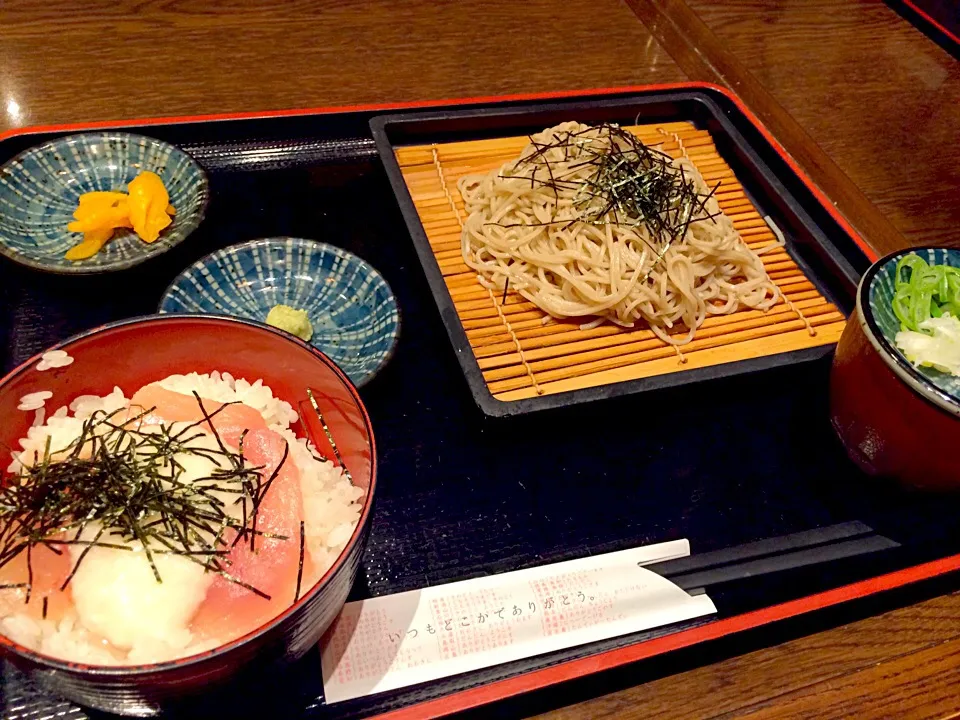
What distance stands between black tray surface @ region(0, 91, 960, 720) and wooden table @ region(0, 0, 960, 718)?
20.9 inches

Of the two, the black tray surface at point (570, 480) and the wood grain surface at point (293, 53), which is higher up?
the wood grain surface at point (293, 53)

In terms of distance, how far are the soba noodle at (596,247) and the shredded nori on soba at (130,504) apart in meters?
1.02

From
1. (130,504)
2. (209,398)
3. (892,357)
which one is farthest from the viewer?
(892,357)

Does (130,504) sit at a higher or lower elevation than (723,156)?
higher

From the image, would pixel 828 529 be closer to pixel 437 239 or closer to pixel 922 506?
pixel 922 506

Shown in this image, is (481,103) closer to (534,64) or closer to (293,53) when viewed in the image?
(534,64)

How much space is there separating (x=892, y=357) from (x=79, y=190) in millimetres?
1982

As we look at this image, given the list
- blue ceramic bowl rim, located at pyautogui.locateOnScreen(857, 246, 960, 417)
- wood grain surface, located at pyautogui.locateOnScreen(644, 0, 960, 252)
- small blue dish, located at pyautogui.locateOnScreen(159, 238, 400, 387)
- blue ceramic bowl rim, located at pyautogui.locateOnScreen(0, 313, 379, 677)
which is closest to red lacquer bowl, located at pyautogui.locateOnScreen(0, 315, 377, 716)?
blue ceramic bowl rim, located at pyautogui.locateOnScreen(0, 313, 379, 677)

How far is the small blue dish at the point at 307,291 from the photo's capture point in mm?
1602

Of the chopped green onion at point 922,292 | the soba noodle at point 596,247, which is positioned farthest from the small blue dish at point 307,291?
the chopped green onion at point 922,292

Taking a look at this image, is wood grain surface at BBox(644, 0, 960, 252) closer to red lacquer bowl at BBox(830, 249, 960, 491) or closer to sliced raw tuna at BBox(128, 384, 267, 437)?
red lacquer bowl at BBox(830, 249, 960, 491)

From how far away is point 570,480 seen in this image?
148 centimetres

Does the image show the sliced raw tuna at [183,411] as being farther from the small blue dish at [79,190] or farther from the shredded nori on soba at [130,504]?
the small blue dish at [79,190]

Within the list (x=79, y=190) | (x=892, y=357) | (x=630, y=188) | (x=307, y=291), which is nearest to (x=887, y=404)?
(x=892, y=357)
